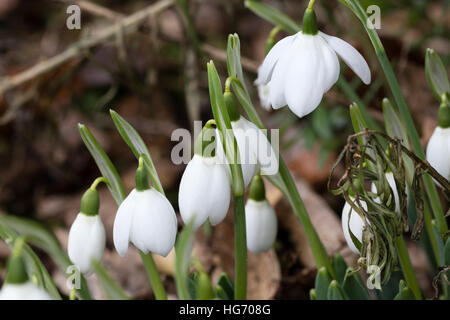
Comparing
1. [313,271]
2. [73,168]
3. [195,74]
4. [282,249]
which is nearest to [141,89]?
[195,74]

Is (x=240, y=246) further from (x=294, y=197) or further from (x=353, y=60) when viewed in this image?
(x=353, y=60)

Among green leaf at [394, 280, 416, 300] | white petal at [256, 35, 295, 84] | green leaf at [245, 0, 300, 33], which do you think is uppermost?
green leaf at [245, 0, 300, 33]

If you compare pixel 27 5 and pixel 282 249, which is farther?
pixel 27 5

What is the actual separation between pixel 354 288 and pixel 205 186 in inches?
16.0

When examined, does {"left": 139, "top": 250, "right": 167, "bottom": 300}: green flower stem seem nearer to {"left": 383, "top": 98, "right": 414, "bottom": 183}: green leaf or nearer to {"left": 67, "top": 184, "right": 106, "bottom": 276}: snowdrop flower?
{"left": 67, "top": 184, "right": 106, "bottom": 276}: snowdrop flower

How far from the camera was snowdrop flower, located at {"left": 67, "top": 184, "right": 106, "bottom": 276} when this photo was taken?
111cm

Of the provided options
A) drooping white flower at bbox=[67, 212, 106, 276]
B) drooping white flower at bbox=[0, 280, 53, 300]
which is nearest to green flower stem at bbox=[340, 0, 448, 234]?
drooping white flower at bbox=[67, 212, 106, 276]

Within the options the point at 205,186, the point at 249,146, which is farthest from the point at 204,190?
the point at 249,146

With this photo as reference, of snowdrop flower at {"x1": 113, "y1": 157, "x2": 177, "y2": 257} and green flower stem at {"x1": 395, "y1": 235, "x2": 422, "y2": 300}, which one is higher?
snowdrop flower at {"x1": 113, "y1": 157, "x2": 177, "y2": 257}

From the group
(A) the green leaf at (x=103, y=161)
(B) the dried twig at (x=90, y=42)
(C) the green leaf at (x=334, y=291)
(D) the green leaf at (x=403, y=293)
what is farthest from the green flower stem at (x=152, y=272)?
(B) the dried twig at (x=90, y=42)

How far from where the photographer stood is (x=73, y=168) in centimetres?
270

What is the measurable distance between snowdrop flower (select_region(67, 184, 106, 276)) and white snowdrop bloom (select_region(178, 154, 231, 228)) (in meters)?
0.18
